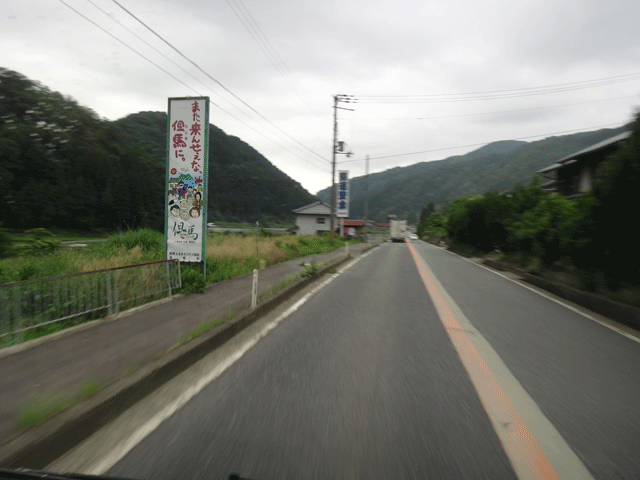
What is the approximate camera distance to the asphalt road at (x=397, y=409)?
2320 millimetres

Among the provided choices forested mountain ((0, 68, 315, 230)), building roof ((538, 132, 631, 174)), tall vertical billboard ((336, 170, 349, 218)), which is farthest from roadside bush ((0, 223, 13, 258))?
forested mountain ((0, 68, 315, 230))

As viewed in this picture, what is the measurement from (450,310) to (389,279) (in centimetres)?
473

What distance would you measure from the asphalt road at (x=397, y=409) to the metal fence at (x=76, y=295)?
2.53 meters

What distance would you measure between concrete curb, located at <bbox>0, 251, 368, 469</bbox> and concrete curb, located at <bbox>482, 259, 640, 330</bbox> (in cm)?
642

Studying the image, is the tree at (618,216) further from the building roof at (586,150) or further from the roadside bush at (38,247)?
the building roof at (586,150)

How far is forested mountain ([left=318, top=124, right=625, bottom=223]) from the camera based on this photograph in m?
138

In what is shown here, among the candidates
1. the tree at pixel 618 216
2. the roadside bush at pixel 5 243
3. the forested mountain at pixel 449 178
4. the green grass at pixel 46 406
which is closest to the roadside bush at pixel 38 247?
the roadside bush at pixel 5 243

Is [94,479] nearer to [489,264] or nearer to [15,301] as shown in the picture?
[15,301]

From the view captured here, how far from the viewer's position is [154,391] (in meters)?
3.46

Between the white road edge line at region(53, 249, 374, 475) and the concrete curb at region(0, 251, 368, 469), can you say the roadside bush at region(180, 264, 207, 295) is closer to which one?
the concrete curb at region(0, 251, 368, 469)

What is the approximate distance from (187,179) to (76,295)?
3.81 meters

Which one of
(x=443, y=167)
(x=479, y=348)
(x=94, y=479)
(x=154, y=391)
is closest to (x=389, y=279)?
(x=479, y=348)

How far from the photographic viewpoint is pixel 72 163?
4381 cm

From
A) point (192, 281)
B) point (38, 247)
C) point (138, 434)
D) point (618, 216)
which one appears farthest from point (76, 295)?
point (618, 216)
